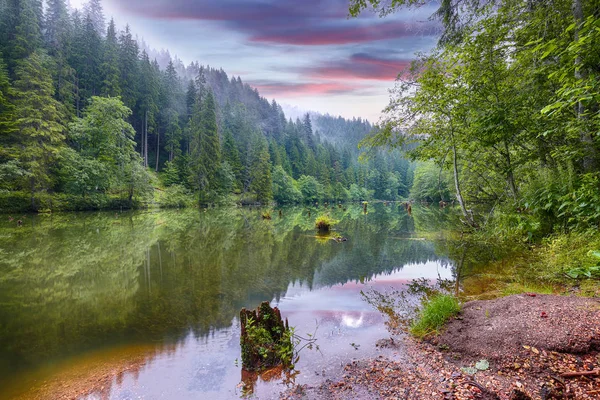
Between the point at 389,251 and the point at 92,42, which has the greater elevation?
the point at 92,42

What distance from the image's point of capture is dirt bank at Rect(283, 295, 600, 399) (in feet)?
8.80

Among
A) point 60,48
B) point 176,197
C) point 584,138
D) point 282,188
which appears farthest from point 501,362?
point 60,48

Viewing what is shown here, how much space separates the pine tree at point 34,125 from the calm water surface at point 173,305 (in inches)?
657

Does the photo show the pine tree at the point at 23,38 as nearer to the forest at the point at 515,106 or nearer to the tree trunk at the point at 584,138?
the forest at the point at 515,106

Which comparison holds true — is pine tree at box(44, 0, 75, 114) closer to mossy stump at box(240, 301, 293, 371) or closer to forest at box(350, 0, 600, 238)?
forest at box(350, 0, 600, 238)

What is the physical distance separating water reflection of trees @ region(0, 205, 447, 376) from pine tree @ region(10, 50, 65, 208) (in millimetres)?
12824

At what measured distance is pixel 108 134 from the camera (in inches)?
A: 1399

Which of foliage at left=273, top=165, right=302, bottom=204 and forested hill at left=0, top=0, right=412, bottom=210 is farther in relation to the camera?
foliage at left=273, top=165, right=302, bottom=204

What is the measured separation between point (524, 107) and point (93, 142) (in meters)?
42.1

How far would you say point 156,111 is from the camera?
56.6 metres

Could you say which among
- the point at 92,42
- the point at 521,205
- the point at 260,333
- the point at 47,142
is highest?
the point at 92,42

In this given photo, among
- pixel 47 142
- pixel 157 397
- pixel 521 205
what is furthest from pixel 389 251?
pixel 47 142

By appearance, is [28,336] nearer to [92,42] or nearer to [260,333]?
[260,333]

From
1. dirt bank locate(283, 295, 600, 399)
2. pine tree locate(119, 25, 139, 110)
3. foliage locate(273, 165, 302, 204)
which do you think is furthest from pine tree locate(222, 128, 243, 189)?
dirt bank locate(283, 295, 600, 399)
